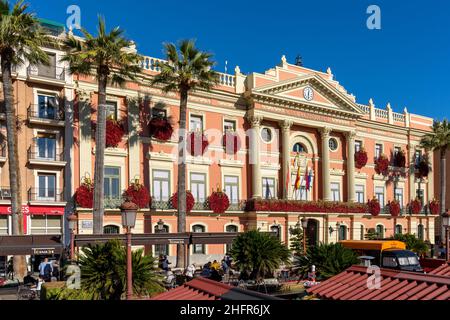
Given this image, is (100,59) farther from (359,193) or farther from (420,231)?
(420,231)

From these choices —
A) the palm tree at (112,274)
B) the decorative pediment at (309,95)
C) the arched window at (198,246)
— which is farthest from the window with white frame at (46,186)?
the decorative pediment at (309,95)

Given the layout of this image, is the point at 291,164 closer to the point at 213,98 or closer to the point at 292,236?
the point at 292,236

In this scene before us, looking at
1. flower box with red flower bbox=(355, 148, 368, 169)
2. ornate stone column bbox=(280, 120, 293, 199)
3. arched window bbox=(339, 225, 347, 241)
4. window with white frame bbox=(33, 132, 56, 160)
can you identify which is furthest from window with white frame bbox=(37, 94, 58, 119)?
flower box with red flower bbox=(355, 148, 368, 169)

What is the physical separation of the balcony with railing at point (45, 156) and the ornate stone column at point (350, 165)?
26498mm

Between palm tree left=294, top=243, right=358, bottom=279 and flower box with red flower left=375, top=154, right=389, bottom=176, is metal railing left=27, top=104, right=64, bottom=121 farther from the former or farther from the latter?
flower box with red flower left=375, top=154, right=389, bottom=176

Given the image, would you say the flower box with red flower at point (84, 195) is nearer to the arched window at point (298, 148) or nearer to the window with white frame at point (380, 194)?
the arched window at point (298, 148)

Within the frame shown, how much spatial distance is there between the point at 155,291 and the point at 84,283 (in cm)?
233

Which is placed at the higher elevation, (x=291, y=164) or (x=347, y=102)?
(x=347, y=102)

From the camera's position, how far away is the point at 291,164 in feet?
137

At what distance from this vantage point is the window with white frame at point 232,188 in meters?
38.2

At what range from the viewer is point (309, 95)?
42531 mm

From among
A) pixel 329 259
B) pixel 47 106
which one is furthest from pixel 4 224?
pixel 329 259
